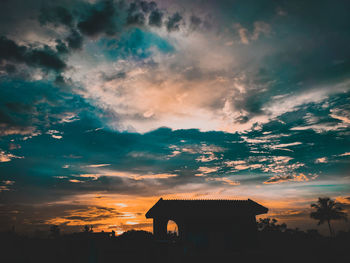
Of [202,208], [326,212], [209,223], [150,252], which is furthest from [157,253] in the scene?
[326,212]

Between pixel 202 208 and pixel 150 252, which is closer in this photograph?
pixel 150 252

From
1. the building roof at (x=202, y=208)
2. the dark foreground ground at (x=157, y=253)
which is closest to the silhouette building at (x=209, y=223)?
the building roof at (x=202, y=208)

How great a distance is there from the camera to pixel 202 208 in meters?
20.7

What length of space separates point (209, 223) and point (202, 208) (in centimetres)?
148

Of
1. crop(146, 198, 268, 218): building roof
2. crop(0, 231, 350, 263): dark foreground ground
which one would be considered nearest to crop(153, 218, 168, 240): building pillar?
crop(146, 198, 268, 218): building roof

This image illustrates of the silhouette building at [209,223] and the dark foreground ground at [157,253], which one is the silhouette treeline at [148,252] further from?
the silhouette building at [209,223]

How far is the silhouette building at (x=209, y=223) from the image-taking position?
774 inches

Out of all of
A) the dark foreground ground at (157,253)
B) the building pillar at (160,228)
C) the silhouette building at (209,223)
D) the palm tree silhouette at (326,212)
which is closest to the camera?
the dark foreground ground at (157,253)

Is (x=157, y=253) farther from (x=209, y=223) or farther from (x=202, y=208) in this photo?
(x=202, y=208)

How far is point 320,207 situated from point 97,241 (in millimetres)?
60275

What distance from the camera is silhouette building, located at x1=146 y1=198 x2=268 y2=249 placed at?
19.7 m

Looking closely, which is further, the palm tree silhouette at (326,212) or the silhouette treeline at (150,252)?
the palm tree silhouette at (326,212)

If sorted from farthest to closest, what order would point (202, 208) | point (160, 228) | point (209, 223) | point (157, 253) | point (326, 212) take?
point (326, 212)
point (202, 208)
point (160, 228)
point (209, 223)
point (157, 253)

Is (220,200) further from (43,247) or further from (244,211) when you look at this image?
(43,247)
